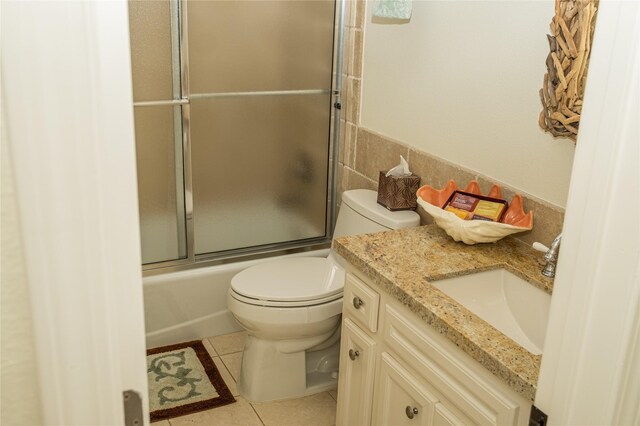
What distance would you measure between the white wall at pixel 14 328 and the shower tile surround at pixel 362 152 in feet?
5.83

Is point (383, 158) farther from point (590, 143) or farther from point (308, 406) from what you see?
point (590, 143)

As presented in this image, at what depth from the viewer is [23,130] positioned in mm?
610

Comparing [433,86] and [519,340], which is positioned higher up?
[433,86]

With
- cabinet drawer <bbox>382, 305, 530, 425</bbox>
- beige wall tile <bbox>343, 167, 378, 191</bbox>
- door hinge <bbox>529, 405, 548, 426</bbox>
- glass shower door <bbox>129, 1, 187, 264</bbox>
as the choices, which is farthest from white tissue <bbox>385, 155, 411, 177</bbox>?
door hinge <bbox>529, 405, 548, 426</bbox>

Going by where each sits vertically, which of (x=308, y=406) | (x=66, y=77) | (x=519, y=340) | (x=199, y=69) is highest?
(x=66, y=77)

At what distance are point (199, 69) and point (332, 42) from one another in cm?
65

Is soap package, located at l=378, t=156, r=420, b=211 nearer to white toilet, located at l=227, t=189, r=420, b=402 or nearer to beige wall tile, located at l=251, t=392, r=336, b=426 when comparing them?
white toilet, located at l=227, t=189, r=420, b=402

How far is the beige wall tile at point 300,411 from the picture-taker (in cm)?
266

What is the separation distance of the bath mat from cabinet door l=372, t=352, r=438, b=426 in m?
0.88

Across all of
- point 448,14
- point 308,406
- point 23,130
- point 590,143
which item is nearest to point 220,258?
point 308,406

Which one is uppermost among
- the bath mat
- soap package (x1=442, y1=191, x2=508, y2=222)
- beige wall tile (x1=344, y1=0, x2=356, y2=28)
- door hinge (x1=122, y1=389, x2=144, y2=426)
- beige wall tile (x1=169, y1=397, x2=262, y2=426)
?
beige wall tile (x1=344, y1=0, x2=356, y2=28)

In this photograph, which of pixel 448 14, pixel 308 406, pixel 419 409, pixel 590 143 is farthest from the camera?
pixel 308 406

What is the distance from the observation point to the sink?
189 cm

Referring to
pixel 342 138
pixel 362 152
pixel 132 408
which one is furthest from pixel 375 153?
pixel 132 408
